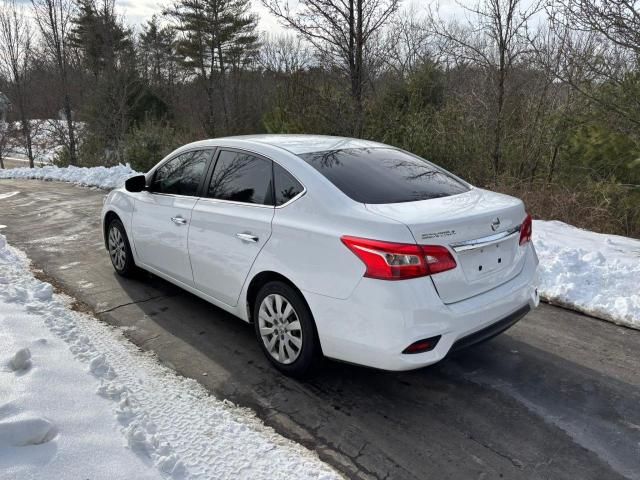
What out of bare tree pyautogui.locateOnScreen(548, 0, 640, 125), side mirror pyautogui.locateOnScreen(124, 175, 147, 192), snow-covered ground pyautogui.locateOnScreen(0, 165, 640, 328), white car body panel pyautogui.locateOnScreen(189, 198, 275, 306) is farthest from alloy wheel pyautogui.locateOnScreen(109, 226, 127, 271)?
bare tree pyautogui.locateOnScreen(548, 0, 640, 125)

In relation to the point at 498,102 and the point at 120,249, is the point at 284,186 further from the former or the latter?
the point at 498,102

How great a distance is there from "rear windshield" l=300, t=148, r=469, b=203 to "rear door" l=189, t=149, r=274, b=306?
1.49ft

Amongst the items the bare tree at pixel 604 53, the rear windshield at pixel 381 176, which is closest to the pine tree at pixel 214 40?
the bare tree at pixel 604 53

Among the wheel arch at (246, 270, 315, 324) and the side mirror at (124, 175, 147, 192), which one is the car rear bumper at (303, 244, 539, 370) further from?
the side mirror at (124, 175, 147, 192)

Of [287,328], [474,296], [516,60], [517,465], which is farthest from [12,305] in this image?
[516,60]

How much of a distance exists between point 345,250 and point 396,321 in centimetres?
50

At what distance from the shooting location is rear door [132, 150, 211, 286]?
14.0 feet

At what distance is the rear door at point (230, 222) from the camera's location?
3539 mm

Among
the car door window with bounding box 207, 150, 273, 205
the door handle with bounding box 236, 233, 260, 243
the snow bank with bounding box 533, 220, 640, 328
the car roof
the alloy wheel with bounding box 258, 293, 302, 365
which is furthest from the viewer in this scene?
the snow bank with bounding box 533, 220, 640, 328

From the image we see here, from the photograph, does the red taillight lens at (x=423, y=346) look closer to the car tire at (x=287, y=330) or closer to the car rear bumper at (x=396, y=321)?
the car rear bumper at (x=396, y=321)

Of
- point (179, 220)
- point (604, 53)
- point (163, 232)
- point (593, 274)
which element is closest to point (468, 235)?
point (179, 220)

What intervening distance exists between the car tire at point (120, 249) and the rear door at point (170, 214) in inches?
12.7

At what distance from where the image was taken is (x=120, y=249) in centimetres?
549

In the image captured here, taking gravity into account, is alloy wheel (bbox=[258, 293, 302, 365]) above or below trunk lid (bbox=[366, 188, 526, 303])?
below
